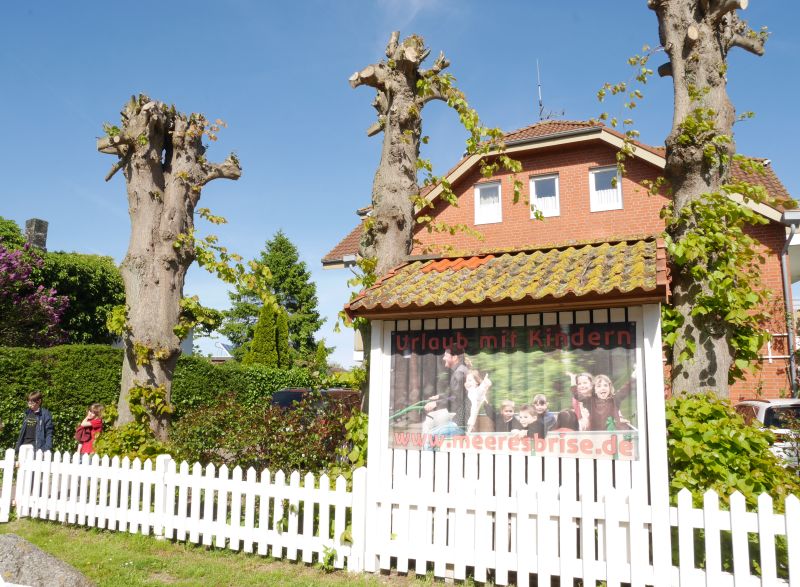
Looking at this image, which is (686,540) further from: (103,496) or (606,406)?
(103,496)

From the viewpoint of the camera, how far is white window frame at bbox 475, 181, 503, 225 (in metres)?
18.3

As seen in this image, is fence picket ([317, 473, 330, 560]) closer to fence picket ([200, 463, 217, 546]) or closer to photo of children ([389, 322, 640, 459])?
photo of children ([389, 322, 640, 459])

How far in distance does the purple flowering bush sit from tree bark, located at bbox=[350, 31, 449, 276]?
1239 centimetres

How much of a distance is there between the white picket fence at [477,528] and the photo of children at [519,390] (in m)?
0.39

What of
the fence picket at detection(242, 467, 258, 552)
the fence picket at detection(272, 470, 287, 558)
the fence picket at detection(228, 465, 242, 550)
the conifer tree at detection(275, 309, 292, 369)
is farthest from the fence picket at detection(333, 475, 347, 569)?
the conifer tree at detection(275, 309, 292, 369)

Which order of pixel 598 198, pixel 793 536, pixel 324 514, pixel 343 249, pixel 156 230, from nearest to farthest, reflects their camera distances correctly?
pixel 793 536, pixel 324 514, pixel 156 230, pixel 598 198, pixel 343 249

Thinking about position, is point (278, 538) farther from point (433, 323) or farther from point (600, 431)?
point (600, 431)

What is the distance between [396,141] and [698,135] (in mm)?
3640

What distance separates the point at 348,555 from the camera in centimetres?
573

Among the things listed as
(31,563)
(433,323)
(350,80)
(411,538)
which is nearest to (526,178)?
(350,80)

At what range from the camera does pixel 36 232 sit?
21609 mm

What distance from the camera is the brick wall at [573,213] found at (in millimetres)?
16188

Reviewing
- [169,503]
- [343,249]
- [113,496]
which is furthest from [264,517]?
[343,249]

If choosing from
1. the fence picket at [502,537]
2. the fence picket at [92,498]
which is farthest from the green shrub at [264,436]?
the fence picket at [502,537]
